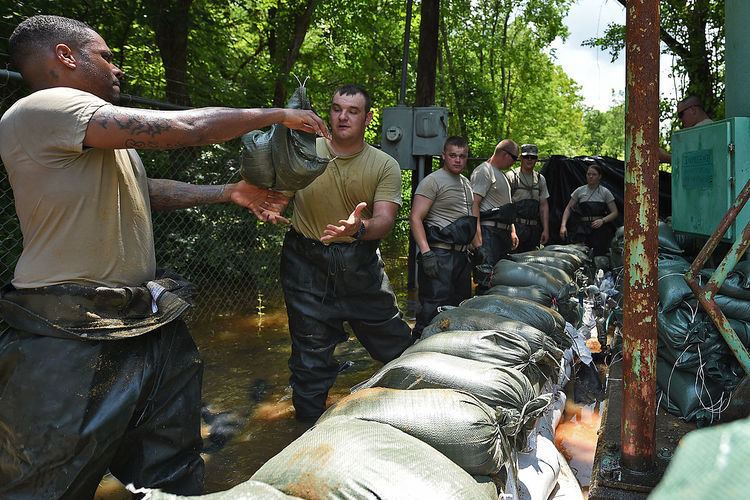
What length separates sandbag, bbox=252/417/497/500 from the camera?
1.68 m

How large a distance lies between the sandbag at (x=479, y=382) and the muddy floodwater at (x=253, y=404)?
0.91m

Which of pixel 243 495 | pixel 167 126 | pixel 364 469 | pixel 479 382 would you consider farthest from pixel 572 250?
pixel 243 495

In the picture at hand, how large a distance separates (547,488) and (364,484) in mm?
1302

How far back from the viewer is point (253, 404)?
454 cm

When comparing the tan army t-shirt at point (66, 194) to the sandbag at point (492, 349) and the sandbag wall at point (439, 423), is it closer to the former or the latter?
the sandbag wall at point (439, 423)

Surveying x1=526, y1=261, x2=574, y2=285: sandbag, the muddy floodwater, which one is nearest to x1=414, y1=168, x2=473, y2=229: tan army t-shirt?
x1=526, y1=261, x2=574, y2=285: sandbag

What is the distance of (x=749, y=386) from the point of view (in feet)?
10.0

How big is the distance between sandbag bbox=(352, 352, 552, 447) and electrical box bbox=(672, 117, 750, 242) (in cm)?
204

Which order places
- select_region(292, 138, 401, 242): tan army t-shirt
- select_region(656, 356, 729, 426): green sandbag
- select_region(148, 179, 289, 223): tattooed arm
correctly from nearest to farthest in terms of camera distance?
select_region(148, 179, 289, 223): tattooed arm
select_region(656, 356, 729, 426): green sandbag
select_region(292, 138, 401, 242): tan army t-shirt

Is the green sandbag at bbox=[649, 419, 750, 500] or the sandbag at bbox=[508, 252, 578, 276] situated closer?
the green sandbag at bbox=[649, 419, 750, 500]

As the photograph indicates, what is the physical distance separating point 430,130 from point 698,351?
5.03 meters

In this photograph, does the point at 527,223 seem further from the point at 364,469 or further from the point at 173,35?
the point at 364,469

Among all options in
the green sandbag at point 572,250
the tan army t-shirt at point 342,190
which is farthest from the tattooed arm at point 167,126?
the green sandbag at point 572,250

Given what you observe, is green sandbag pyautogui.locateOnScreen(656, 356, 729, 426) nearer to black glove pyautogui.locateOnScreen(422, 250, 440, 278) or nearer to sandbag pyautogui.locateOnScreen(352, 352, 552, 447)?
sandbag pyautogui.locateOnScreen(352, 352, 552, 447)
